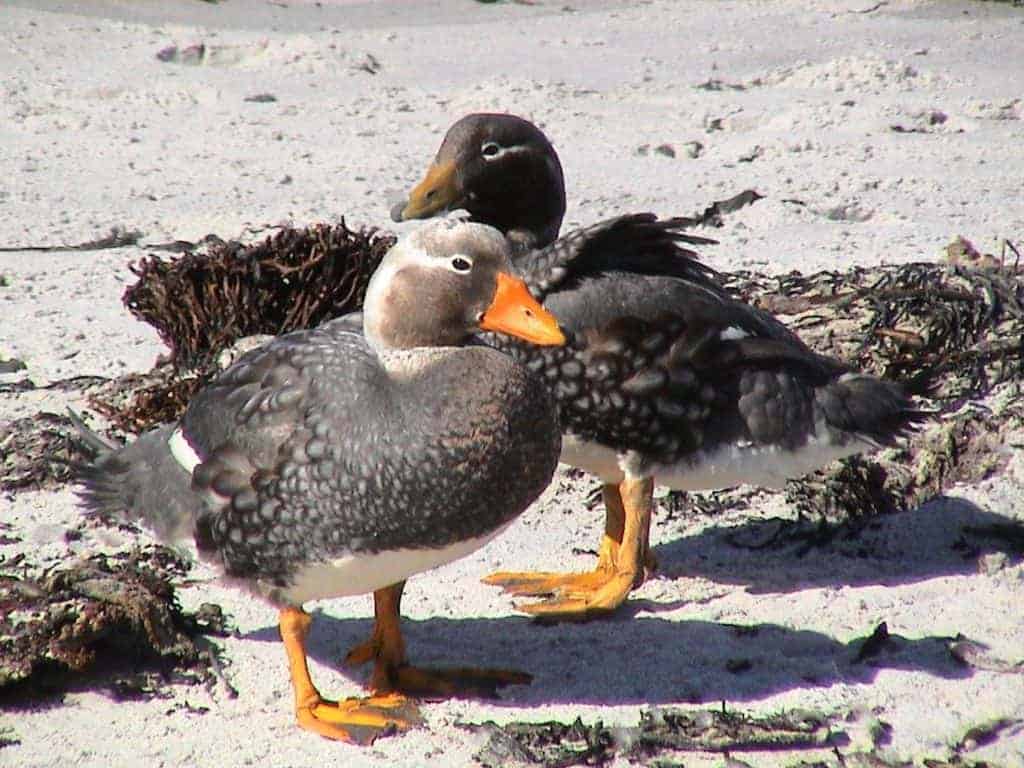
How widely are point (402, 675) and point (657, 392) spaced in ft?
4.22

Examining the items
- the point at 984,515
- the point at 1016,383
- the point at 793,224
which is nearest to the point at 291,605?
the point at 984,515

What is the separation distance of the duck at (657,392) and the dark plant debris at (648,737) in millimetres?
875

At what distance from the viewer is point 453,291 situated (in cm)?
433

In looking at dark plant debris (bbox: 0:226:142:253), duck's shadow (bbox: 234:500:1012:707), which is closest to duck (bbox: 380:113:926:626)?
duck's shadow (bbox: 234:500:1012:707)

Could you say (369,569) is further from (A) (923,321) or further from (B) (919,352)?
(A) (923,321)

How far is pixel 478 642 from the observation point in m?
5.28

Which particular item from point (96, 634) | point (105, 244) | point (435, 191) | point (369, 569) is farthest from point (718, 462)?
point (105, 244)

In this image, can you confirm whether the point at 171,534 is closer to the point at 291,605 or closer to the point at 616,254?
the point at 291,605

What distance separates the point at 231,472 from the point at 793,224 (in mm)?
4566

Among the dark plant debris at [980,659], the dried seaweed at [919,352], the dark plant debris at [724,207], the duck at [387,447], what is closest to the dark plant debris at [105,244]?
the dark plant debris at [724,207]

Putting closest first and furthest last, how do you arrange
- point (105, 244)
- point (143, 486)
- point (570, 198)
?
1. point (143, 486)
2. point (105, 244)
3. point (570, 198)

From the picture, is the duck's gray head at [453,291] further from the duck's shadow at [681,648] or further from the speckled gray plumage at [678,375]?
the duck's shadow at [681,648]

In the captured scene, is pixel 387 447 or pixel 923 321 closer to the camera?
pixel 387 447

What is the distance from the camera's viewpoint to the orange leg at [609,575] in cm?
544
